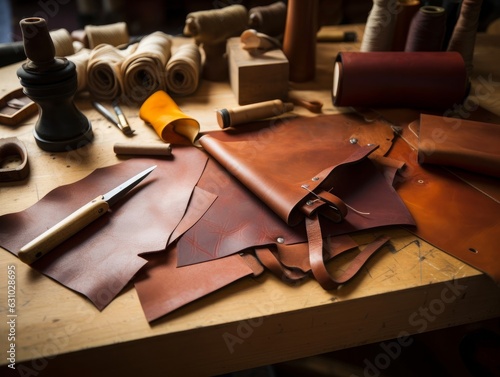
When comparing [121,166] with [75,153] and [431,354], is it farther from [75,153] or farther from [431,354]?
[431,354]

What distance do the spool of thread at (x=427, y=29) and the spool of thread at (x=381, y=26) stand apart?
0.28 ft

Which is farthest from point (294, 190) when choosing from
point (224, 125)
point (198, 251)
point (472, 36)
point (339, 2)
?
point (339, 2)

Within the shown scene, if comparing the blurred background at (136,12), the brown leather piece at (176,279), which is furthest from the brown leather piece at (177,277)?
the blurred background at (136,12)

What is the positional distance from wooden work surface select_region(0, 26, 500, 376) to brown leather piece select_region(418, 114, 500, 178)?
0.29 meters

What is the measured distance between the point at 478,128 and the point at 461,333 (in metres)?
0.62

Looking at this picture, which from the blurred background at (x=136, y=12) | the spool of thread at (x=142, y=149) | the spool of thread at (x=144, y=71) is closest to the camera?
the spool of thread at (x=142, y=149)

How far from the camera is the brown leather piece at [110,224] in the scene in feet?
2.76

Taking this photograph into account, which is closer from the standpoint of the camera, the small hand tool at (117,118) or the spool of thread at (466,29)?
the small hand tool at (117,118)

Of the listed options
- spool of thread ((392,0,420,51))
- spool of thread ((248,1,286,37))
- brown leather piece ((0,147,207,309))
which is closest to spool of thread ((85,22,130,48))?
spool of thread ((248,1,286,37))

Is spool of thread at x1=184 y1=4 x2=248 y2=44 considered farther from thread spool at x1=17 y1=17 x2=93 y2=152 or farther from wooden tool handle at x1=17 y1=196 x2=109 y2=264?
wooden tool handle at x1=17 y1=196 x2=109 y2=264

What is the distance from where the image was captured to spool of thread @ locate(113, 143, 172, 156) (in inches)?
46.9

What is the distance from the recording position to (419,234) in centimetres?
95

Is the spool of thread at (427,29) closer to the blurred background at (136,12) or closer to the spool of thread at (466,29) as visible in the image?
the spool of thread at (466,29)

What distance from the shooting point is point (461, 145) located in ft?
3.72
